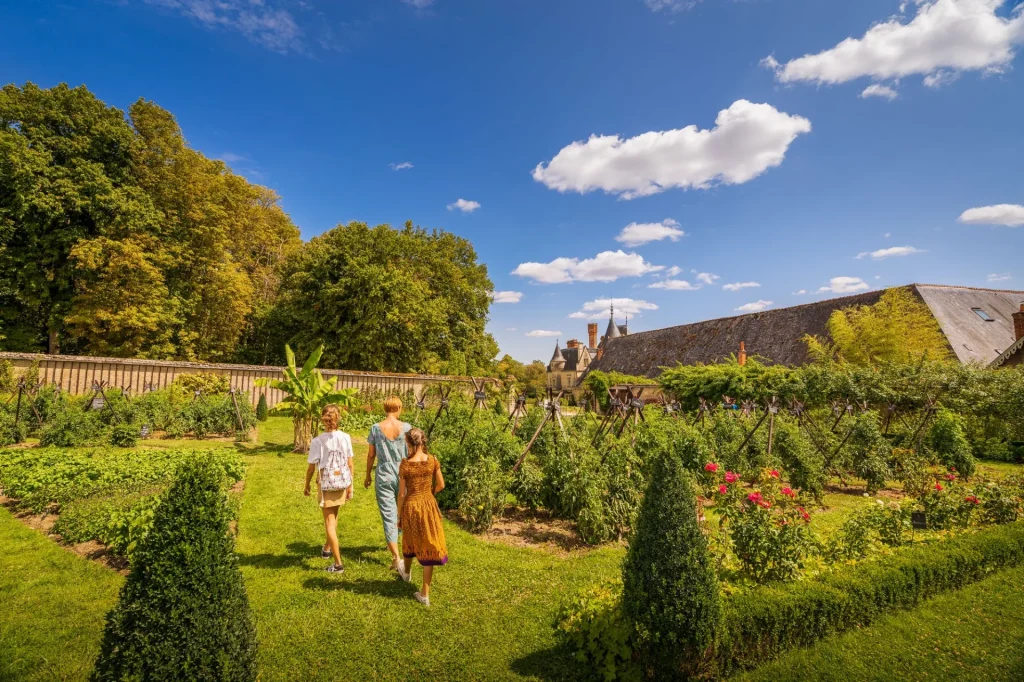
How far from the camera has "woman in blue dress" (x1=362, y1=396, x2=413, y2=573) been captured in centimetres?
551

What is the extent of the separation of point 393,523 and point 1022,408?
716 inches

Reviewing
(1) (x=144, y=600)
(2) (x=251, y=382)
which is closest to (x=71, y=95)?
(2) (x=251, y=382)

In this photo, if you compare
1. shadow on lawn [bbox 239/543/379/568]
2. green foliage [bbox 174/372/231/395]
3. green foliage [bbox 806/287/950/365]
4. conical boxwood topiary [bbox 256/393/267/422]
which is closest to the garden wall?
green foliage [bbox 174/372/231/395]

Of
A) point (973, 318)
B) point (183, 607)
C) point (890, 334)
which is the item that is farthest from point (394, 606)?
point (973, 318)

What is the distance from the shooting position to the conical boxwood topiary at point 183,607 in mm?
2766

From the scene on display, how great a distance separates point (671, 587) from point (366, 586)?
3.31 meters

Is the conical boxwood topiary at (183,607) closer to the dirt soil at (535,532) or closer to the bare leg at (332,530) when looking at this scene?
the bare leg at (332,530)

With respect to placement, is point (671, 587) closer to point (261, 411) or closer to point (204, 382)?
point (261, 411)

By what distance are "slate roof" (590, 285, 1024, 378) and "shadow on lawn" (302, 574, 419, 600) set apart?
2132 cm

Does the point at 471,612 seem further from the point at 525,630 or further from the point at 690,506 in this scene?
the point at 690,506

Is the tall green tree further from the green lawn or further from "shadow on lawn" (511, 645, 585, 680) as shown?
"shadow on lawn" (511, 645, 585, 680)

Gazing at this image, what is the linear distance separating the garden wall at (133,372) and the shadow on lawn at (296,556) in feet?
32.0

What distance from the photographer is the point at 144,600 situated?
282 cm

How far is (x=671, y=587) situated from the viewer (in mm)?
3520
